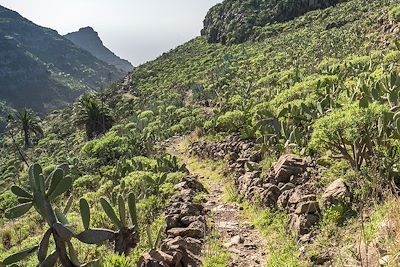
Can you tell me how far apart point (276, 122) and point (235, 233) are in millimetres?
5876

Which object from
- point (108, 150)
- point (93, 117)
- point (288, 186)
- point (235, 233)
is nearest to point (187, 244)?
point (235, 233)

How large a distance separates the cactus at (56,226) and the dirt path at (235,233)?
5.86 ft

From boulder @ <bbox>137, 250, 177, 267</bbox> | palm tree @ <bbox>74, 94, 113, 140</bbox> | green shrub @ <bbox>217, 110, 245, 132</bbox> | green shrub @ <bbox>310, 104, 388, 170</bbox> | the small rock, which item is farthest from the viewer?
palm tree @ <bbox>74, 94, 113, 140</bbox>

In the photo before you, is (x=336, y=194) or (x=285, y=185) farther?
(x=285, y=185)

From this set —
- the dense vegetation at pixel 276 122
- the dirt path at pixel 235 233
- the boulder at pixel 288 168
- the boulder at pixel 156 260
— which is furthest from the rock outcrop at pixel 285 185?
the boulder at pixel 156 260

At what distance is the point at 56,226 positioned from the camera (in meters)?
6.13

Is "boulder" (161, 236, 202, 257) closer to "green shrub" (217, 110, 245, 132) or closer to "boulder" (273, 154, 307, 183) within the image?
"boulder" (273, 154, 307, 183)

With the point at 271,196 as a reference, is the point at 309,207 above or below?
above

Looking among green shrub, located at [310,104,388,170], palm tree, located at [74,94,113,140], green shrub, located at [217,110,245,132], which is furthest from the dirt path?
palm tree, located at [74,94,113,140]

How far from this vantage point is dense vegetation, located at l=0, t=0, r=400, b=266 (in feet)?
25.0

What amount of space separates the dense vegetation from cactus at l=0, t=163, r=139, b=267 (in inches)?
15.7

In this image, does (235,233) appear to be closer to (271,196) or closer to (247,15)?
(271,196)

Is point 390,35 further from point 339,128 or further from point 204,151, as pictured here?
point 339,128

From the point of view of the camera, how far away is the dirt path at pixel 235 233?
737cm
